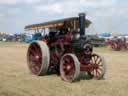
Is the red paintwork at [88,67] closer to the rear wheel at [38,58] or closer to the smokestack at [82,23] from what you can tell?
the smokestack at [82,23]

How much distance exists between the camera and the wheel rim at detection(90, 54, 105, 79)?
1216cm

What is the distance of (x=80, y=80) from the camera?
11.9m

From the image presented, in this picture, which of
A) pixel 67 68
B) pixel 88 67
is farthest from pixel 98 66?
pixel 67 68

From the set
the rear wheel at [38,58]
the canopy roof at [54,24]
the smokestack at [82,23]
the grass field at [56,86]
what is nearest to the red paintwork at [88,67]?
the grass field at [56,86]

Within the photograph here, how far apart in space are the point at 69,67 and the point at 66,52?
0.95 metres

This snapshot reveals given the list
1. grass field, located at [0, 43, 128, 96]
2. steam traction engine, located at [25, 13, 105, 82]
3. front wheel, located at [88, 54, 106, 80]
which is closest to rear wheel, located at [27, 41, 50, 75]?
steam traction engine, located at [25, 13, 105, 82]

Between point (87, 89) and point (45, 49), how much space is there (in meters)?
3.08

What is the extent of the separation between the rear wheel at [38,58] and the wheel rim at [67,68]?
33.5 inches

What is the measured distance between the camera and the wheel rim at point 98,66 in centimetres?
1216

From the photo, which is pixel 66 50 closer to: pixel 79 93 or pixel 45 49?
pixel 45 49

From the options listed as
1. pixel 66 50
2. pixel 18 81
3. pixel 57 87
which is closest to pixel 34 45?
pixel 66 50

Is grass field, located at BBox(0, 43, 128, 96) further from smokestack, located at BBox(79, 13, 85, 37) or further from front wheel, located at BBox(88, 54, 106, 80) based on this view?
smokestack, located at BBox(79, 13, 85, 37)

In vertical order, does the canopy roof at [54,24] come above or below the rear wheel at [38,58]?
above

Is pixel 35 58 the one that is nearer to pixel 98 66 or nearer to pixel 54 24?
pixel 54 24
